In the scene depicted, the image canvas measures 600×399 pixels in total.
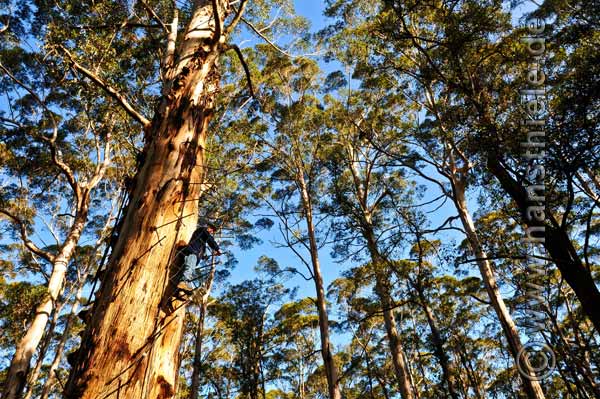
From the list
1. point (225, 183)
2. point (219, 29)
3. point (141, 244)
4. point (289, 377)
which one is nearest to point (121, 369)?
point (141, 244)

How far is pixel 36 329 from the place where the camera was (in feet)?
22.2

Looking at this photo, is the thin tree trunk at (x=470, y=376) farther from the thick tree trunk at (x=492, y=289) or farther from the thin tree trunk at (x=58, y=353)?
the thin tree trunk at (x=58, y=353)

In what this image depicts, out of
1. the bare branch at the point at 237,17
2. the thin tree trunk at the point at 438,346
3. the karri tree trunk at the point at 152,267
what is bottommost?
the karri tree trunk at the point at 152,267

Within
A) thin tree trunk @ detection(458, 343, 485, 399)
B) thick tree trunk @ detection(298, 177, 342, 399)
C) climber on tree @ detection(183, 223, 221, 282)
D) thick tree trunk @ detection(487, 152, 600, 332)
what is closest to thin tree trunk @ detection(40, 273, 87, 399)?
thick tree trunk @ detection(298, 177, 342, 399)

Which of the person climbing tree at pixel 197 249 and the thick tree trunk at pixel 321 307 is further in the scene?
the thick tree trunk at pixel 321 307

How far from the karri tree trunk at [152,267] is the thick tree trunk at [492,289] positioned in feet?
17.8

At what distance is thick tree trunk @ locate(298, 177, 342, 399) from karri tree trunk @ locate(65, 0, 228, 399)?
22.9ft

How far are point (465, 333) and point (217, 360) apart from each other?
11312 mm

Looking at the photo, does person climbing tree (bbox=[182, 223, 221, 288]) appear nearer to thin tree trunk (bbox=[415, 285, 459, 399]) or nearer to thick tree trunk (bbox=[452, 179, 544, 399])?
thick tree trunk (bbox=[452, 179, 544, 399])

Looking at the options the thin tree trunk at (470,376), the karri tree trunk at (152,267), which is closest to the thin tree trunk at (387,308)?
the karri tree trunk at (152,267)

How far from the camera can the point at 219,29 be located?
2.17m

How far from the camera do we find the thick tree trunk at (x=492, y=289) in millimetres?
6186

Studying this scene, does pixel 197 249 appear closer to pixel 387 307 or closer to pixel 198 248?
pixel 198 248

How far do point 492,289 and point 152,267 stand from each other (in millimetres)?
7865
